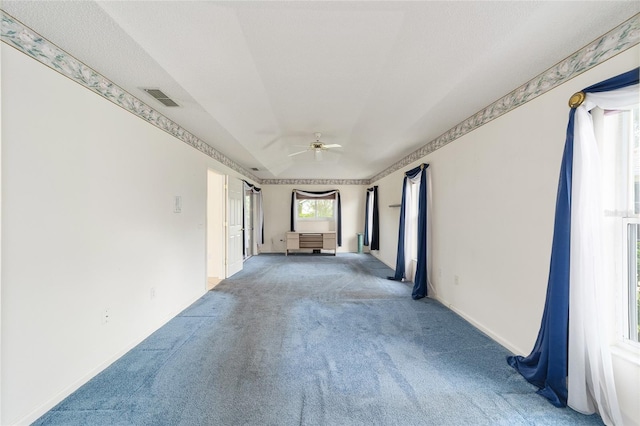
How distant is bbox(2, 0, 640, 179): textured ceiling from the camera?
1.31 metres

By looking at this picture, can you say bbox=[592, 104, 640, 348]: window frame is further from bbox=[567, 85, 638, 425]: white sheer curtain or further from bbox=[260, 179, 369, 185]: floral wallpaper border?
bbox=[260, 179, 369, 185]: floral wallpaper border

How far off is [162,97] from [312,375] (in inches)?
106

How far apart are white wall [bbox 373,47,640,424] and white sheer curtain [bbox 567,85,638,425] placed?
14 cm

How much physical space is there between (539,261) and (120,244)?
3.42 metres

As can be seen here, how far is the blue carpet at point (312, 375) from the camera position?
4.85ft

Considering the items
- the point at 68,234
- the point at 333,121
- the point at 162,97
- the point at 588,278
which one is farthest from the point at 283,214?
the point at 588,278

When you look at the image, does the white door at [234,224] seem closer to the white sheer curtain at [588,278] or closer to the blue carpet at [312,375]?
the blue carpet at [312,375]

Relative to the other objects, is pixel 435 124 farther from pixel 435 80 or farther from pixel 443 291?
pixel 443 291

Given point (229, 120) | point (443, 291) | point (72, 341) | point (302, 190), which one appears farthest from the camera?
point (302, 190)

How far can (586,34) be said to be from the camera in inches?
56.9

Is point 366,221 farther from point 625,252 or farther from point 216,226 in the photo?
point 625,252

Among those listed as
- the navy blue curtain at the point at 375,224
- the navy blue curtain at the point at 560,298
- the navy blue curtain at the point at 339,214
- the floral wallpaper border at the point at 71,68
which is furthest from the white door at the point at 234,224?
the navy blue curtain at the point at 560,298

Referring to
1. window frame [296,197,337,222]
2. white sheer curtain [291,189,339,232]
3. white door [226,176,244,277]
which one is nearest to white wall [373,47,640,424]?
white door [226,176,244,277]

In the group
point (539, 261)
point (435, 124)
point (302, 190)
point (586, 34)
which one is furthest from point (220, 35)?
point (302, 190)
